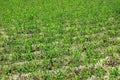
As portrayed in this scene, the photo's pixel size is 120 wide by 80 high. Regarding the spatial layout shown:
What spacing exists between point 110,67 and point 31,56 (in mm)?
3691

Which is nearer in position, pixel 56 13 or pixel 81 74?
pixel 81 74

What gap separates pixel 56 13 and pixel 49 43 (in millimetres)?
9638

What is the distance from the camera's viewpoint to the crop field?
11.5 metres

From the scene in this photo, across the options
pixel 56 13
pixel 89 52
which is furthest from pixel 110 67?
pixel 56 13

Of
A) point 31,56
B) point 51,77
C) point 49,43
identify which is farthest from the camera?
point 49,43

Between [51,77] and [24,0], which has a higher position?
[51,77]

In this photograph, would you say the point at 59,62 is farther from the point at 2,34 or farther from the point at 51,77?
the point at 2,34

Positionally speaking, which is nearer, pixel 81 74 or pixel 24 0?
pixel 81 74

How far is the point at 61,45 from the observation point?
1506cm

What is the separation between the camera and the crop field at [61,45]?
37.9 feet

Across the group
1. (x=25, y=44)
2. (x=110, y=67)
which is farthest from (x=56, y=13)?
(x=110, y=67)

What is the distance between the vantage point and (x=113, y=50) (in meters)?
13.8

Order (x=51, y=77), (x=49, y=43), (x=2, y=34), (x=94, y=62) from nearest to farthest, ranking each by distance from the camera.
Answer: (x=51, y=77)
(x=94, y=62)
(x=49, y=43)
(x=2, y=34)

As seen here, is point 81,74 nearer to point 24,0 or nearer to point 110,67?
point 110,67
